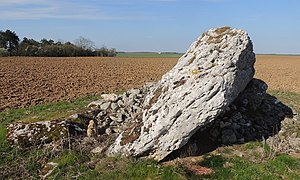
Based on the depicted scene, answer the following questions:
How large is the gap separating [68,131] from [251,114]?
6034 mm

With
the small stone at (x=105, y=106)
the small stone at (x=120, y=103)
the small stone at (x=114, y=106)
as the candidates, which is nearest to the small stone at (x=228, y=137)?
the small stone at (x=120, y=103)

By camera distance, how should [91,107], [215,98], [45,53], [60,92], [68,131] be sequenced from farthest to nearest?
A: [45,53], [60,92], [91,107], [68,131], [215,98]

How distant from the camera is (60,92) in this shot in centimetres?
2348

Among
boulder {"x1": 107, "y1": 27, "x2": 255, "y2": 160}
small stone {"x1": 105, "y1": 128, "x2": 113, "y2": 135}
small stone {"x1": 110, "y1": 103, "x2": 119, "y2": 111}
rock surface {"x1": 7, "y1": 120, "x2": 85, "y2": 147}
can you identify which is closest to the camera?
boulder {"x1": 107, "y1": 27, "x2": 255, "y2": 160}

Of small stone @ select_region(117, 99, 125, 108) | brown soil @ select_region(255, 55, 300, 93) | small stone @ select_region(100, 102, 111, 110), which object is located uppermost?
small stone @ select_region(117, 99, 125, 108)

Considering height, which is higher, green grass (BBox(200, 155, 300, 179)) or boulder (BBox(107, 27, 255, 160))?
boulder (BBox(107, 27, 255, 160))

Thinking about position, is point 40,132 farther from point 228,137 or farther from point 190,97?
point 228,137

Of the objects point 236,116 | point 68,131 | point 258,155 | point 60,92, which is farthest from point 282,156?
point 60,92

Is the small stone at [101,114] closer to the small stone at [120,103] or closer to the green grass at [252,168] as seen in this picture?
the small stone at [120,103]

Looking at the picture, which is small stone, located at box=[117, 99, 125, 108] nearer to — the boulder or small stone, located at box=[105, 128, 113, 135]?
small stone, located at box=[105, 128, 113, 135]

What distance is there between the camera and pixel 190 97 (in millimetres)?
9039

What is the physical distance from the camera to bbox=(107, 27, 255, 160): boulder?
892cm

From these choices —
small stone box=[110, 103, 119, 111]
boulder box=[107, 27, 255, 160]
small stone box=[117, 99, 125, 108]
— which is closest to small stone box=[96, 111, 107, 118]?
small stone box=[110, 103, 119, 111]

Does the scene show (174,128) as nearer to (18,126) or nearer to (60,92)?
(18,126)
